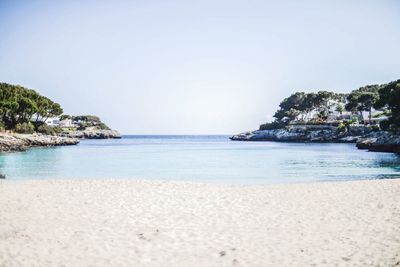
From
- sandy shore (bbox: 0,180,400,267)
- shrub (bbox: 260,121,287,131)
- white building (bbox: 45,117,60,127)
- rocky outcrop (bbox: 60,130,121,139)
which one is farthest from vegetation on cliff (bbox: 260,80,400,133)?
white building (bbox: 45,117,60,127)

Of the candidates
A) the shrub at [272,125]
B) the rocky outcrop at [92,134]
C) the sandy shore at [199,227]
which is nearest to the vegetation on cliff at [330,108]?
the shrub at [272,125]

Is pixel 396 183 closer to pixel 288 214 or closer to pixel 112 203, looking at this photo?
pixel 288 214

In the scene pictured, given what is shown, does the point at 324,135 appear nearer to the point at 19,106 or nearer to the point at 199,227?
the point at 19,106

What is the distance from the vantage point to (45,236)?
9.72 meters

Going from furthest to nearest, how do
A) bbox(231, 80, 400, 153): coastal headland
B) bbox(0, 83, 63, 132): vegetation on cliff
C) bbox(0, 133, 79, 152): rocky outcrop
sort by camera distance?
1. bbox(231, 80, 400, 153): coastal headland
2. bbox(0, 83, 63, 132): vegetation on cliff
3. bbox(0, 133, 79, 152): rocky outcrop

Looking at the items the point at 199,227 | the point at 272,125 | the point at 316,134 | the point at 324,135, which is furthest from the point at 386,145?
the point at 272,125

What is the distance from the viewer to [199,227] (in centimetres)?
1082

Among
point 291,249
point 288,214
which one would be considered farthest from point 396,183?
point 291,249

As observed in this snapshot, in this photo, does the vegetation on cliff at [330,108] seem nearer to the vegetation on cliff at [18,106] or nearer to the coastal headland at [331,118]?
the coastal headland at [331,118]

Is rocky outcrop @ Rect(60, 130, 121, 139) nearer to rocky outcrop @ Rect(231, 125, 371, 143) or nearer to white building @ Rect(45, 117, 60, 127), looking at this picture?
white building @ Rect(45, 117, 60, 127)

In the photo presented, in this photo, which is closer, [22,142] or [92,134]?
[22,142]

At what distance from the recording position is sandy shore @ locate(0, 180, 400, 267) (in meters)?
8.13

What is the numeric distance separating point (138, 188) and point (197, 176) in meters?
11.5

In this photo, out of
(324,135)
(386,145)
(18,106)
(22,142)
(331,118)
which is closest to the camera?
(386,145)
